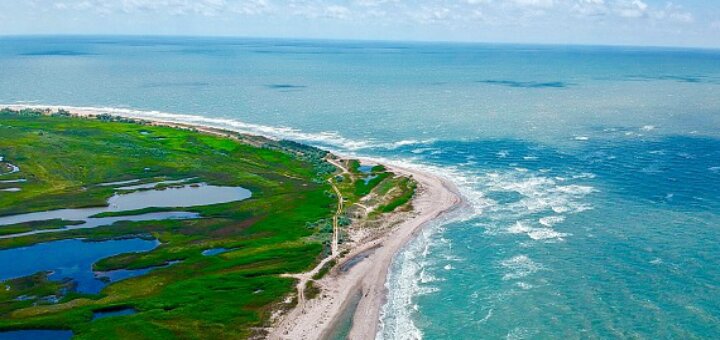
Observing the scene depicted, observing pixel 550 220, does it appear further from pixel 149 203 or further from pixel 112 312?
pixel 149 203

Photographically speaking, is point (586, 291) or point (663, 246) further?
point (663, 246)

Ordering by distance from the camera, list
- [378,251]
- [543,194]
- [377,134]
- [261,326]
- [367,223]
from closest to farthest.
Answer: [261,326], [378,251], [367,223], [543,194], [377,134]

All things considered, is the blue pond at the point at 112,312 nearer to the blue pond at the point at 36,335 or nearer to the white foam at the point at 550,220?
the blue pond at the point at 36,335

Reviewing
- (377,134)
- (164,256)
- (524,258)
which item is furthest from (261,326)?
(377,134)

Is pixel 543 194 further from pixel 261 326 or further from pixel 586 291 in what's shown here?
pixel 261 326

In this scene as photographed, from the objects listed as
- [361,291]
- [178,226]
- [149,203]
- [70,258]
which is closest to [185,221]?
[178,226]

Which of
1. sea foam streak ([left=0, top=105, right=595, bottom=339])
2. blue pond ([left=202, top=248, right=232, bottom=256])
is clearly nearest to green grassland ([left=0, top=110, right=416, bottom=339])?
blue pond ([left=202, top=248, right=232, bottom=256])
